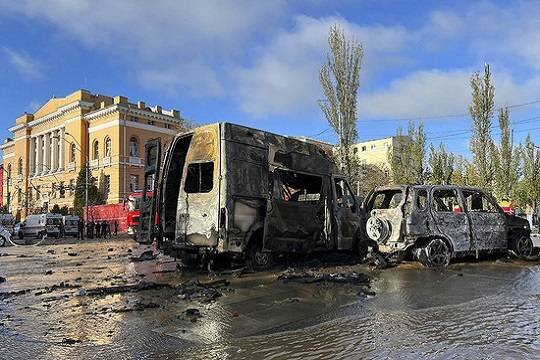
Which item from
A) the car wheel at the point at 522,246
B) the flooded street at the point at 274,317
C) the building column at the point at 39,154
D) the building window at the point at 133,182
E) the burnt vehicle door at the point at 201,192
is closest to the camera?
the flooded street at the point at 274,317

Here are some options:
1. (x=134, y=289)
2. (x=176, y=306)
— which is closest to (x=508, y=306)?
(x=176, y=306)

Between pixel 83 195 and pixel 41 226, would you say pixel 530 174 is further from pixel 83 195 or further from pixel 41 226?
pixel 83 195

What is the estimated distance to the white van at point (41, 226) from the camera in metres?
36.2

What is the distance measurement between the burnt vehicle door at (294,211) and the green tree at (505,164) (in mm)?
25804

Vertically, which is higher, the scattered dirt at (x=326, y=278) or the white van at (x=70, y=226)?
the white van at (x=70, y=226)

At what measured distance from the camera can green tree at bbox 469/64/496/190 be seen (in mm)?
31953

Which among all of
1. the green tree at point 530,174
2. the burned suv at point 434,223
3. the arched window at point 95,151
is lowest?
the burned suv at point 434,223

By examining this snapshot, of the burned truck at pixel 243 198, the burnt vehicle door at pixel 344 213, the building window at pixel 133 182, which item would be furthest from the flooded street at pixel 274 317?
the building window at pixel 133 182

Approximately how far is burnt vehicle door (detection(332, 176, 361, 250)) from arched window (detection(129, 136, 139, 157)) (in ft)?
174

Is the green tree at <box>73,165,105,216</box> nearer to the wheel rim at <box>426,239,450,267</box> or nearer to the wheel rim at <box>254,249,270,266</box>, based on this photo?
the wheel rim at <box>254,249,270,266</box>

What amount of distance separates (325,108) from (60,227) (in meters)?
21.9

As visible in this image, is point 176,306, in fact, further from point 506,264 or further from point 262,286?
point 506,264

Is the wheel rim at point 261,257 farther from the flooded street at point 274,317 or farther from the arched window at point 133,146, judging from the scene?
the arched window at point 133,146

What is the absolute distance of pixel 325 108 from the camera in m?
29.3
